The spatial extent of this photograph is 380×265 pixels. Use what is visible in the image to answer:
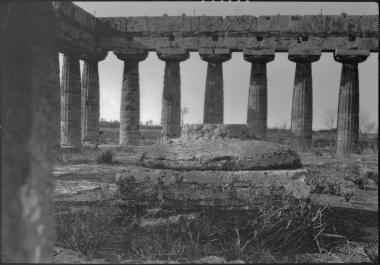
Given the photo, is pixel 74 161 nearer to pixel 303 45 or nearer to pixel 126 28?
pixel 126 28

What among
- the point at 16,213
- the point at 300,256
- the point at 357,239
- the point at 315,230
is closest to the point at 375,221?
the point at 357,239

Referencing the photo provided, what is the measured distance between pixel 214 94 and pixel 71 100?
274 inches

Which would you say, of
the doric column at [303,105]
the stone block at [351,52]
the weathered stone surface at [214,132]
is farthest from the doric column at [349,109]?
the weathered stone surface at [214,132]

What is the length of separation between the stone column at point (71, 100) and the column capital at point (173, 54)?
13.4 feet

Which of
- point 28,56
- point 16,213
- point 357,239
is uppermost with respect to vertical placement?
A: point 28,56

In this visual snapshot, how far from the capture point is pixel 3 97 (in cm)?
219

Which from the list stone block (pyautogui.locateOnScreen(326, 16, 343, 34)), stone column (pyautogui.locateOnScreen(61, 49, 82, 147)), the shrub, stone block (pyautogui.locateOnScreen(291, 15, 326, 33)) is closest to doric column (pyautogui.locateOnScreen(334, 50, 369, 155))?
stone block (pyautogui.locateOnScreen(326, 16, 343, 34))

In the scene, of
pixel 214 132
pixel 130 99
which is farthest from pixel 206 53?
pixel 214 132

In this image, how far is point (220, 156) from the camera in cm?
480

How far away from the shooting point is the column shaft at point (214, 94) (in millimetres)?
21109

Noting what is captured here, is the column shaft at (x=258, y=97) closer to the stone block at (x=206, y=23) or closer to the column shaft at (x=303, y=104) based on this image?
the column shaft at (x=303, y=104)

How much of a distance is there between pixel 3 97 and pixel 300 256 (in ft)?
10.6

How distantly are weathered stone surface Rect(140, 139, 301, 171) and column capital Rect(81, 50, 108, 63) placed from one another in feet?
54.7

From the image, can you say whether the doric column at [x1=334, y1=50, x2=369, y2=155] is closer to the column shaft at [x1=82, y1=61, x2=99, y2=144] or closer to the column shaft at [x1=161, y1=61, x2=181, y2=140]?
the column shaft at [x1=161, y1=61, x2=181, y2=140]
